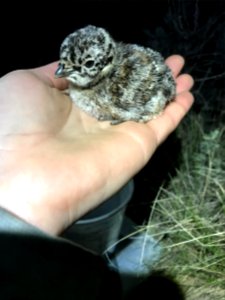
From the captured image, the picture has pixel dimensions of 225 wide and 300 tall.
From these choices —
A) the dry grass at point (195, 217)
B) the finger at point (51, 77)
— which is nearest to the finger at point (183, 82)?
the dry grass at point (195, 217)

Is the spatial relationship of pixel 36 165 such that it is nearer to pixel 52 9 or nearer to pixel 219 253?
pixel 219 253

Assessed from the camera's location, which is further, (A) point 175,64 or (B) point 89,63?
(A) point 175,64

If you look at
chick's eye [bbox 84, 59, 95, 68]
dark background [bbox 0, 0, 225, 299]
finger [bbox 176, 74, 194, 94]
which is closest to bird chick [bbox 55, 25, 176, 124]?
chick's eye [bbox 84, 59, 95, 68]

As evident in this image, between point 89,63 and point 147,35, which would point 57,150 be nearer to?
point 89,63

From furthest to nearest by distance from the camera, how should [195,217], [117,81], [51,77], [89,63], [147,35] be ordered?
1. [147,35]
2. [195,217]
3. [51,77]
4. [117,81]
5. [89,63]

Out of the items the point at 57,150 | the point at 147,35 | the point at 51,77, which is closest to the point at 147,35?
the point at 147,35

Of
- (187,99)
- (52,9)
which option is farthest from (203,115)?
(52,9)

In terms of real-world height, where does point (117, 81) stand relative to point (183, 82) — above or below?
above

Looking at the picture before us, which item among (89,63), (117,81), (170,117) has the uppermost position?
(89,63)
